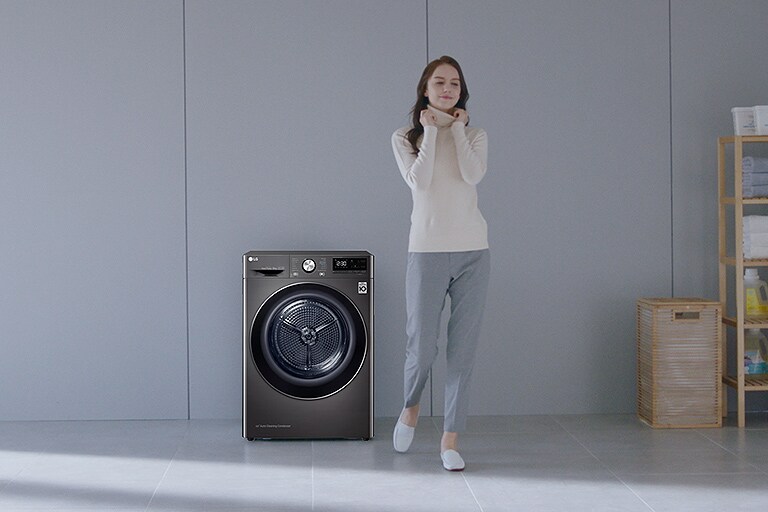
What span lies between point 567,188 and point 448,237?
131 cm

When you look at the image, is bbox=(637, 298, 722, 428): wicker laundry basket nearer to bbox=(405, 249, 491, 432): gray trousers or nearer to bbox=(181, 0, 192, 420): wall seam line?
bbox=(405, 249, 491, 432): gray trousers

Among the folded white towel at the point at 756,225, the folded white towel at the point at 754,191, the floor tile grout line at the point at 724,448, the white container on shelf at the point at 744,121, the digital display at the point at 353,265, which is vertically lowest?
the floor tile grout line at the point at 724,448

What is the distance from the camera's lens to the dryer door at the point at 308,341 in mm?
4355

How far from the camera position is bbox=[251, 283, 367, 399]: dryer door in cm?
436

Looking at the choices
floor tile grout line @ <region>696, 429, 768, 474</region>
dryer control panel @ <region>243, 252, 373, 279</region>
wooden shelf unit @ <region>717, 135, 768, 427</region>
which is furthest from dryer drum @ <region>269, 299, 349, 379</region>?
wooden shelf unit @ <region>717, 135, 768, 427</region>

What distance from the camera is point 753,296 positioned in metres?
4.82

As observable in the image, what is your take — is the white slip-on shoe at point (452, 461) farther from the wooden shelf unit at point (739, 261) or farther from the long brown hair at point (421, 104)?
the wooden shelf unit at point (739, 261)

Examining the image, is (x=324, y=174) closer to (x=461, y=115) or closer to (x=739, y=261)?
(x=461, y=115)

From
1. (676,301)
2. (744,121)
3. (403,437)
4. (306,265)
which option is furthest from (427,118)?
(744,121)

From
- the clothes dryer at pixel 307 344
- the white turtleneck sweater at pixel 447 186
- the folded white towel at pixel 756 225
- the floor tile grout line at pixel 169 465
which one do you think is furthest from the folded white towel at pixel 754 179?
the floor tile grout line at pixel 169 465

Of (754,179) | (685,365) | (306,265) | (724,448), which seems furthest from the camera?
(754,179)

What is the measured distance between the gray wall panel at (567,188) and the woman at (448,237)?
3.40 feet

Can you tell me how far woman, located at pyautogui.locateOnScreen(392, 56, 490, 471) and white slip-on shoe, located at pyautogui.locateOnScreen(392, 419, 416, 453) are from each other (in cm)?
21

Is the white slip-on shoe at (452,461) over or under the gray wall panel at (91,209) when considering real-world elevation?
under
